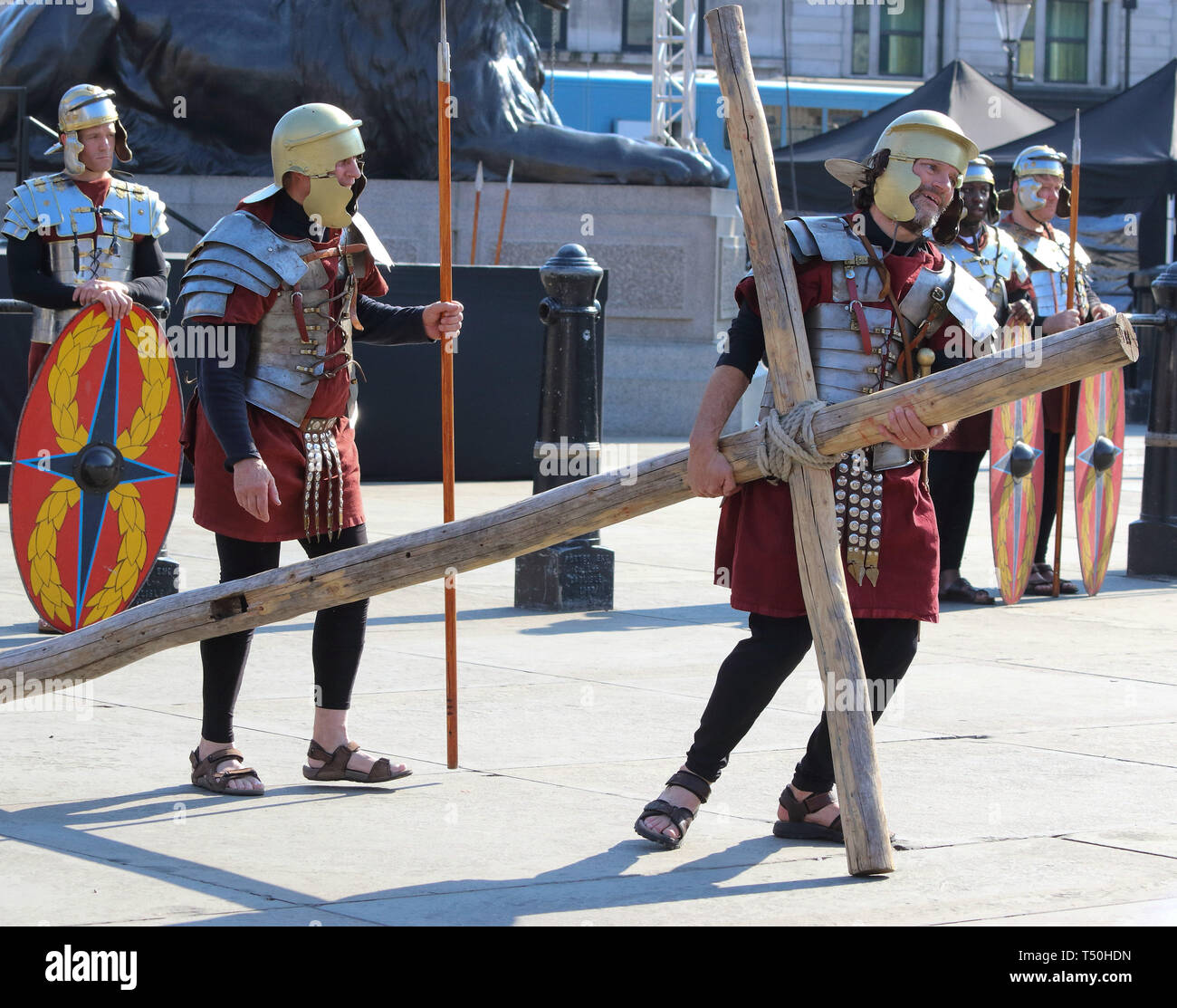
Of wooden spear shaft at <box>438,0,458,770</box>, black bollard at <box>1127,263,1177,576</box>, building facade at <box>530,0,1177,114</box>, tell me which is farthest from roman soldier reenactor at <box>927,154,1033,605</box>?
building facade at <box>530,0,1177,114</box>

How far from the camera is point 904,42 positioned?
38281mm

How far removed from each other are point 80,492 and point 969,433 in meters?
3.62

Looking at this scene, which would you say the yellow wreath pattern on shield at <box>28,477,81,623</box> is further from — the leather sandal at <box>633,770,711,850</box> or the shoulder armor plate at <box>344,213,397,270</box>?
the leather sandal at <box>633,770,711,850</box>

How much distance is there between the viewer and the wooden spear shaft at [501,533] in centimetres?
354

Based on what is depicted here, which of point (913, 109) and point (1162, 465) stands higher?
point (913, 109)

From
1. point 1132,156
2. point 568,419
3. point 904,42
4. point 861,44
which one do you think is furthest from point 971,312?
point 904,42

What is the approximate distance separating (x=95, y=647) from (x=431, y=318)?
3.70 ft

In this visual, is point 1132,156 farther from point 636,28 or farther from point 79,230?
point 636,28

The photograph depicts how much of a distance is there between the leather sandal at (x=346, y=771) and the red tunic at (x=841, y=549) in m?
1.04

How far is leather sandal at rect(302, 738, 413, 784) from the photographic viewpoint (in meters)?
4.55

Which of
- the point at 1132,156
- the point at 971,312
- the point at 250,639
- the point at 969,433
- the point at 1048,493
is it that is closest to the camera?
the point at 971,312

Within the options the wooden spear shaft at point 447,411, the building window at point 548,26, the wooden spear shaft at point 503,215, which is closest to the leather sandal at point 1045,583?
the wooden spear shaft at point 447,411

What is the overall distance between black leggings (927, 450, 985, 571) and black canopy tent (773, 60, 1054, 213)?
39.8ft

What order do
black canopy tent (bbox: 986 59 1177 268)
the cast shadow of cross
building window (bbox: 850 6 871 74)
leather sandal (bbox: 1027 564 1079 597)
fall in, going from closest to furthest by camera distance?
the cast shadow of cross → leather sandal (bbox: 1027 564 1079 597) → black canopy tent (bbox: 986 59 1177 268) → building window (bbox: 850 6 871 74)
